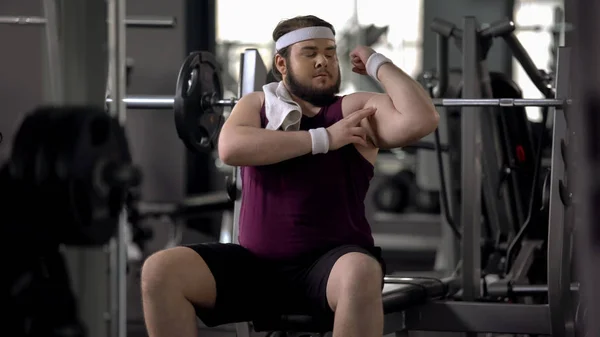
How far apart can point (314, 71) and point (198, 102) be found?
517 mm

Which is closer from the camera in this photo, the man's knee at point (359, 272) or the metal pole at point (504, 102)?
the man's knee at point (359, 272)

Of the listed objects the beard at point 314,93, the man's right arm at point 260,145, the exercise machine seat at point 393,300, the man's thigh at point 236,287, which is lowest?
the exercise machine seat at point 393,300

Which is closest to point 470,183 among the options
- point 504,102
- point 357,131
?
point 504,102

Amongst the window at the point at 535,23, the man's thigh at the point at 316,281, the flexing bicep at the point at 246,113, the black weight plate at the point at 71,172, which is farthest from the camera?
the window at the point at 535,23

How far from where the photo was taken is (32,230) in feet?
4.45

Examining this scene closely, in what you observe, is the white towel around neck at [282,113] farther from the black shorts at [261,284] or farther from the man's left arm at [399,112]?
the black shorts at [261,284]

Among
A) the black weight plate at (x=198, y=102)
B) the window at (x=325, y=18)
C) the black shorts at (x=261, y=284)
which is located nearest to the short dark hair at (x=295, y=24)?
the black weight plate at (x=198, y=102)

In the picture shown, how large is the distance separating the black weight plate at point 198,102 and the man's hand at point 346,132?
609 mm

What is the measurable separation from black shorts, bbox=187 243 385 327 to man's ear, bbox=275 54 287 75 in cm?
46

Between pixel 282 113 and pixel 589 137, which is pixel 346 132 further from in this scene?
pixel 589 137

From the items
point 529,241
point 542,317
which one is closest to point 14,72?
point 529,241

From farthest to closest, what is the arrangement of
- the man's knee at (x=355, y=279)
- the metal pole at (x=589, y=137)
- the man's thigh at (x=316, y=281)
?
1. the man's thigh at (x=316, y=281)
2. the man's knee at (x=355, y=279)
3. the metal pole at (x=589, y=137)

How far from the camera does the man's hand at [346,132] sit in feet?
7.43

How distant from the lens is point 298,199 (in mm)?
2305
